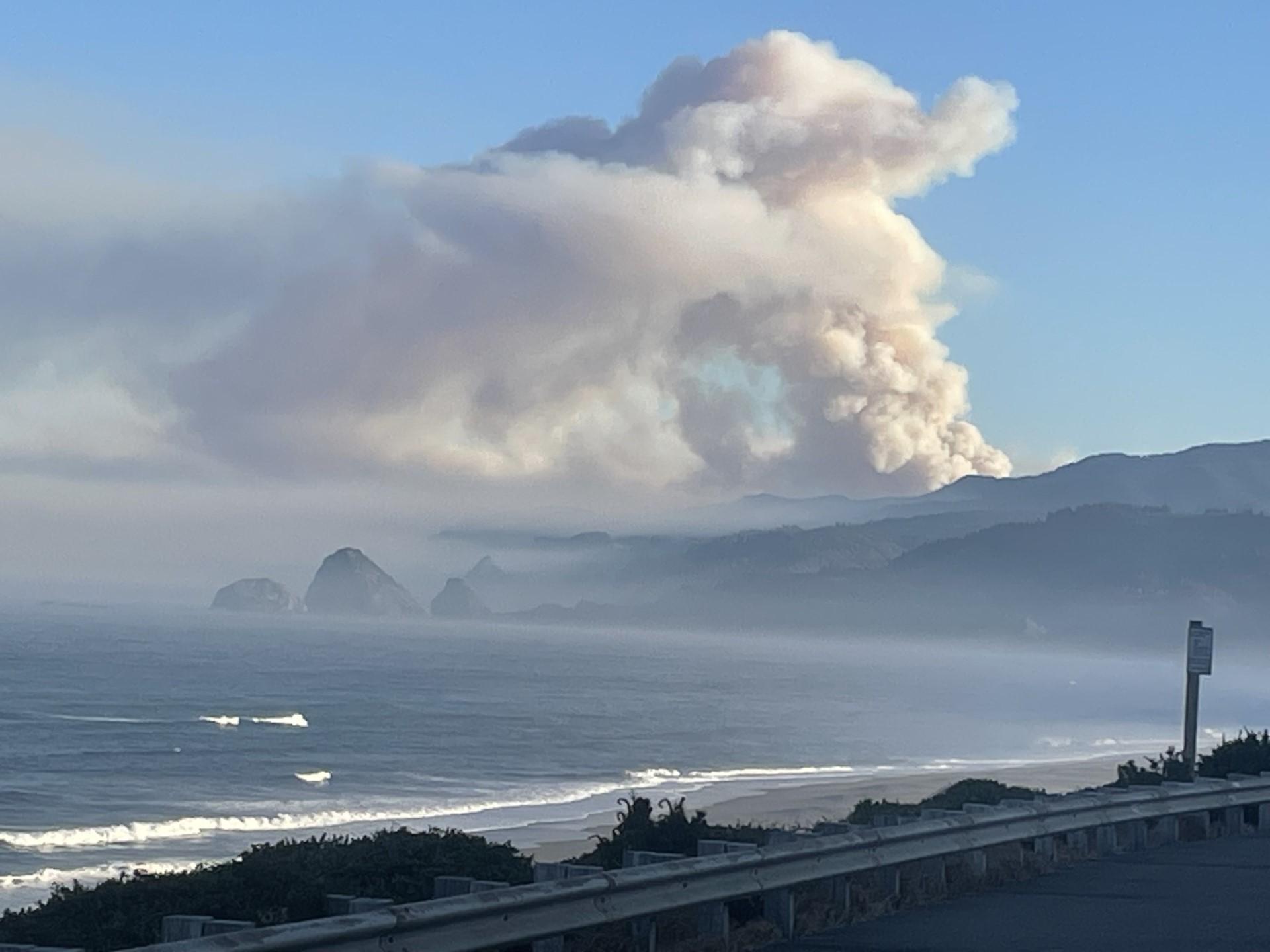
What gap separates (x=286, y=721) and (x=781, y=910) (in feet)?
216

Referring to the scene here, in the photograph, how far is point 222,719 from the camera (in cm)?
7331

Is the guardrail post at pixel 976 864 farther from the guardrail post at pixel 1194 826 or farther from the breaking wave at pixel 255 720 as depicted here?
the breaking wave at pixel 255 720

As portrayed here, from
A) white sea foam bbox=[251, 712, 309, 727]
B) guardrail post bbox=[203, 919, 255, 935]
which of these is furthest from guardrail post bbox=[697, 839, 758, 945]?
white sea foam bbox=[251, 712, 309, 727]

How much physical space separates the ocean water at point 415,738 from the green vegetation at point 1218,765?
15712 millimetres

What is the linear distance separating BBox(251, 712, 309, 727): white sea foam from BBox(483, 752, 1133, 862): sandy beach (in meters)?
24.7

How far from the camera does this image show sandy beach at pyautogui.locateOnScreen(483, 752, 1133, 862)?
35969mm

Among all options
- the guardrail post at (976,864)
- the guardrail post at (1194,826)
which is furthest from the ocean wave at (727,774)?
the guardrail post at (976,864)

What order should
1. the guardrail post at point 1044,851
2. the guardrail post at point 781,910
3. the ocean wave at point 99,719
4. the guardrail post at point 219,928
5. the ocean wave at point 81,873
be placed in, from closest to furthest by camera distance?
the guardrail post at point 219,928 < the guardrail post at point 781,910 < the guardrail post at point 1044,851 < the ocean wave at point 81,873 < the ocean wave at point 99,719

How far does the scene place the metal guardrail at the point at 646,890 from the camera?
7.39 meters

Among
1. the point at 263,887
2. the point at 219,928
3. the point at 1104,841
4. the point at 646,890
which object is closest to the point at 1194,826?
the point at 1104,841

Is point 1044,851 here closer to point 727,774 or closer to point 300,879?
point 300,879

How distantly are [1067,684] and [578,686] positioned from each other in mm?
57210

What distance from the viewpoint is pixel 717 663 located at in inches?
6845

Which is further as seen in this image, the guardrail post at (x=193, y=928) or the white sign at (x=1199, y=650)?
the white sign at (x=1199, y=650)
